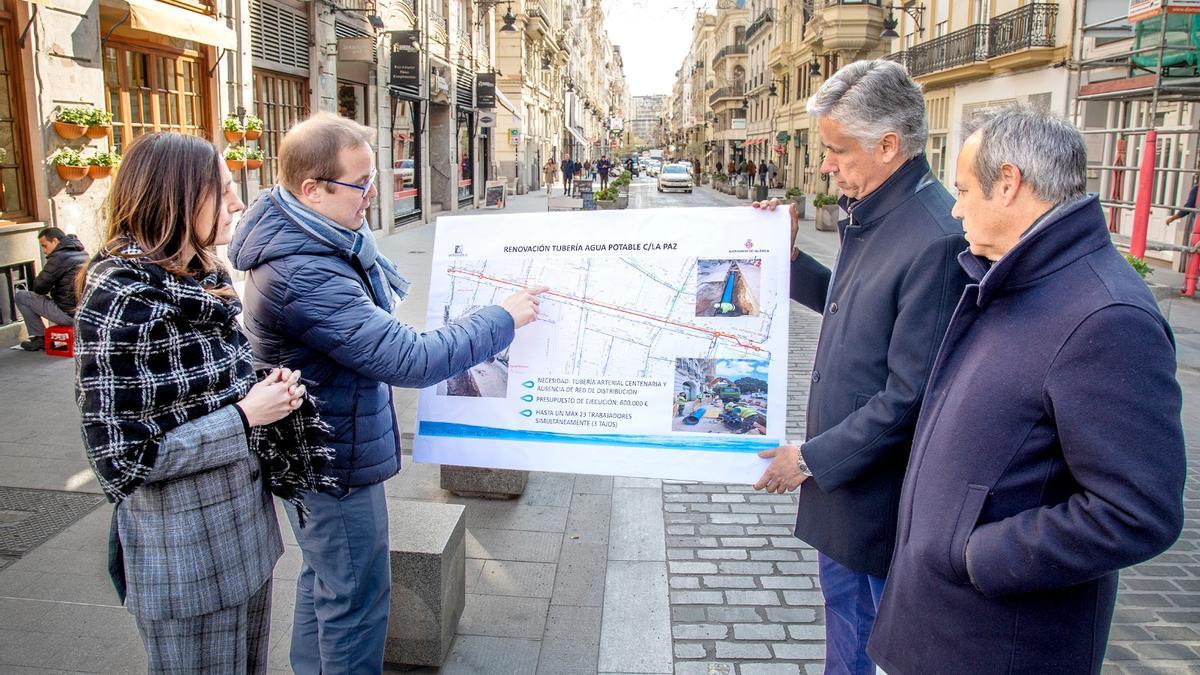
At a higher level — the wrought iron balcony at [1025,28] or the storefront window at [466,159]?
the wrought iron balcony at [1025,28]

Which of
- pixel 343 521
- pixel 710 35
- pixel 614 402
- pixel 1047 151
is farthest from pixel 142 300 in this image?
pixel 710 35

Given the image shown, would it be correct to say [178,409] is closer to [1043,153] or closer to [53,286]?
[1043,153]

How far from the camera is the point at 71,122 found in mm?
9094

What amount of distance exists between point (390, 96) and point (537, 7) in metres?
23.7

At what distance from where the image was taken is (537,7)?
138ft

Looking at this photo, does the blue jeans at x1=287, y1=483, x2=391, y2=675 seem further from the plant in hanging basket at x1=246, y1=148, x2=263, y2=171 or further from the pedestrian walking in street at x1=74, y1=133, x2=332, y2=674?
the plant in hanging basket at x1=246, y1=148, x2=263, y2=171

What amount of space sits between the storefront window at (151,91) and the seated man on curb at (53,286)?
2.28 meters

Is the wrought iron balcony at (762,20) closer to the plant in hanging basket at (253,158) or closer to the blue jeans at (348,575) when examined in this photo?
the plant in hanging basket at (253,158)

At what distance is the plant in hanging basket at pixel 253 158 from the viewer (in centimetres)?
1323

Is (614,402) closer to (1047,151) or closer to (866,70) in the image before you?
(866,70)

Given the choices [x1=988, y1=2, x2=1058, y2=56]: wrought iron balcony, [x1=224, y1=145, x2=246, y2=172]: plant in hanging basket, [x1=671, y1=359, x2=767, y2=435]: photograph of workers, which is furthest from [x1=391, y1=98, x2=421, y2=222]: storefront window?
[x1=671, y1=359, x2=767, y2=435]: photograph of workers

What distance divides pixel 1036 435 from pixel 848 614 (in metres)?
1.25

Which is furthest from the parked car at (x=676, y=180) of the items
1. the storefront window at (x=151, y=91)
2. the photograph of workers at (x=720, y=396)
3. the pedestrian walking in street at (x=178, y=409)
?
the pedestrian walking in street at (x=178, y=409)

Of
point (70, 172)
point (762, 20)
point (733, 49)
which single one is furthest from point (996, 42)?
point (733, 49)
